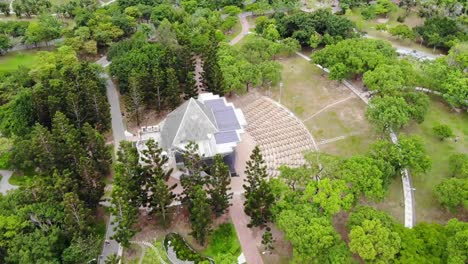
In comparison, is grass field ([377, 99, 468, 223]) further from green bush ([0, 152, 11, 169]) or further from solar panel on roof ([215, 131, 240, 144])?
green bush ([0, 152, 11, 169])

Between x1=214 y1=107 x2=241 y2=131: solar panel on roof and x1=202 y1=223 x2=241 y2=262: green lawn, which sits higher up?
x1=214 y1=107 x2=241 y2=131: solar panel on roof

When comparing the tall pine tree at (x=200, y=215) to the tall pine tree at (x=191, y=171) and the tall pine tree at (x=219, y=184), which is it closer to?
the tall pine tree at (x=191, y=171)

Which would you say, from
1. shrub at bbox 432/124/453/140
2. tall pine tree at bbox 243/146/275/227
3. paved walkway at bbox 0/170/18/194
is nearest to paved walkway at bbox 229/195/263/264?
tall pine tree at bbox 243/146/275/227

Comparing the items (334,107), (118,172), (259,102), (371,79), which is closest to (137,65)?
(259,102)

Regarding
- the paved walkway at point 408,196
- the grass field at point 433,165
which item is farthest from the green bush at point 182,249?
the paved walkway at point 408,196

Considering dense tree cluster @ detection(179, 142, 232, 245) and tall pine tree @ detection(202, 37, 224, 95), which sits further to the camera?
tall pine tree @ detection(202, 37, 224, 95)

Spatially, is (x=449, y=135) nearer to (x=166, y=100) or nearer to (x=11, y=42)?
(x=166, y=100)
